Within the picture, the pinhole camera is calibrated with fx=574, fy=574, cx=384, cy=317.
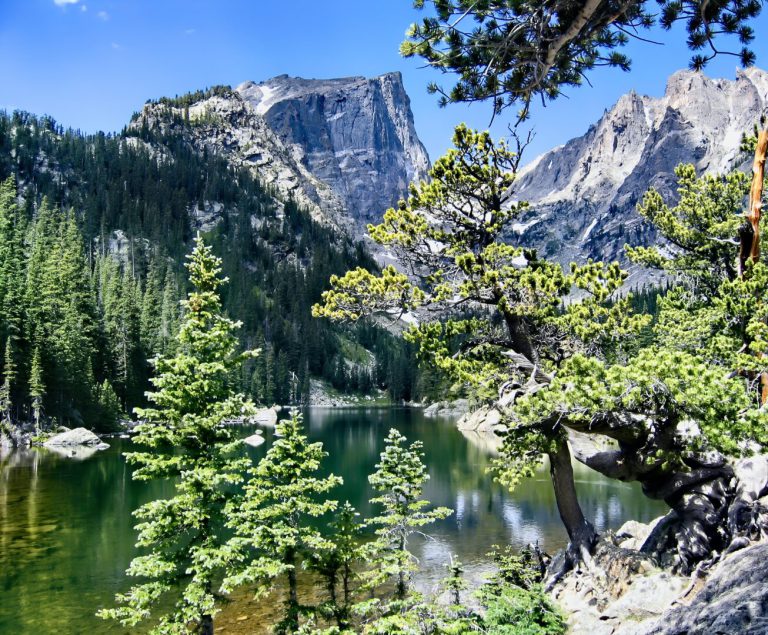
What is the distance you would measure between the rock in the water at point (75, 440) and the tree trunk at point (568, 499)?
202ft

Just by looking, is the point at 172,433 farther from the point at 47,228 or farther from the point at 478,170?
the point at 47,228

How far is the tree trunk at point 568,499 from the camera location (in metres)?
17.7

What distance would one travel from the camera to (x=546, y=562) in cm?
2230

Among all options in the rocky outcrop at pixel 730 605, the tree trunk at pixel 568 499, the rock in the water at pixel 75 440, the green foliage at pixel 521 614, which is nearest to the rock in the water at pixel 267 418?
the rock in the water at pixel 75 440

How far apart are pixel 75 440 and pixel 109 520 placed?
38758mm

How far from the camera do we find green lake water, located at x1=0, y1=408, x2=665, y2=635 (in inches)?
884

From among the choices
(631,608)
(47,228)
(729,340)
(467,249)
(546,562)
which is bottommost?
(546,562)

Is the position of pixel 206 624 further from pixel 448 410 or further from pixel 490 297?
pixel 448 410

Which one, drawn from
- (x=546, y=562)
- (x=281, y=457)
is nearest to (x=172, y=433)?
(x=281, y=457)

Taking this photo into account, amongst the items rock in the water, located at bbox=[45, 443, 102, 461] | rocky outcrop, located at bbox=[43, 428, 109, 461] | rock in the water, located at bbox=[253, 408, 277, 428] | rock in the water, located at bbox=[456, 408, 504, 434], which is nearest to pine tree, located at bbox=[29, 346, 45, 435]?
rocky outcrop, located at bbox=[43, 428, 109, 461]

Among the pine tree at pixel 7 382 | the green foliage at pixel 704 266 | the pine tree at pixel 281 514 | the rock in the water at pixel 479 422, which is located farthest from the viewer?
the rock in the water at pixel 479 422

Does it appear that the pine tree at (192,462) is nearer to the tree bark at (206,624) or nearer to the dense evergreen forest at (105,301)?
the tree bark at (206,624)

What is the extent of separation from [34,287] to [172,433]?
249 ft

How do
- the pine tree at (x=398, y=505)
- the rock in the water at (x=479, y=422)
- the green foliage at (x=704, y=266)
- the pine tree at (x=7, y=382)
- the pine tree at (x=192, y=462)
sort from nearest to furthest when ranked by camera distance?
the pine tree at (x=192, y=462) < the pine tree at (x=398, y=505) < the green foliage at (x=704, y=266) < the pine tree at (x=7, y=382) < the rock in the water at (x=479, y=422)
